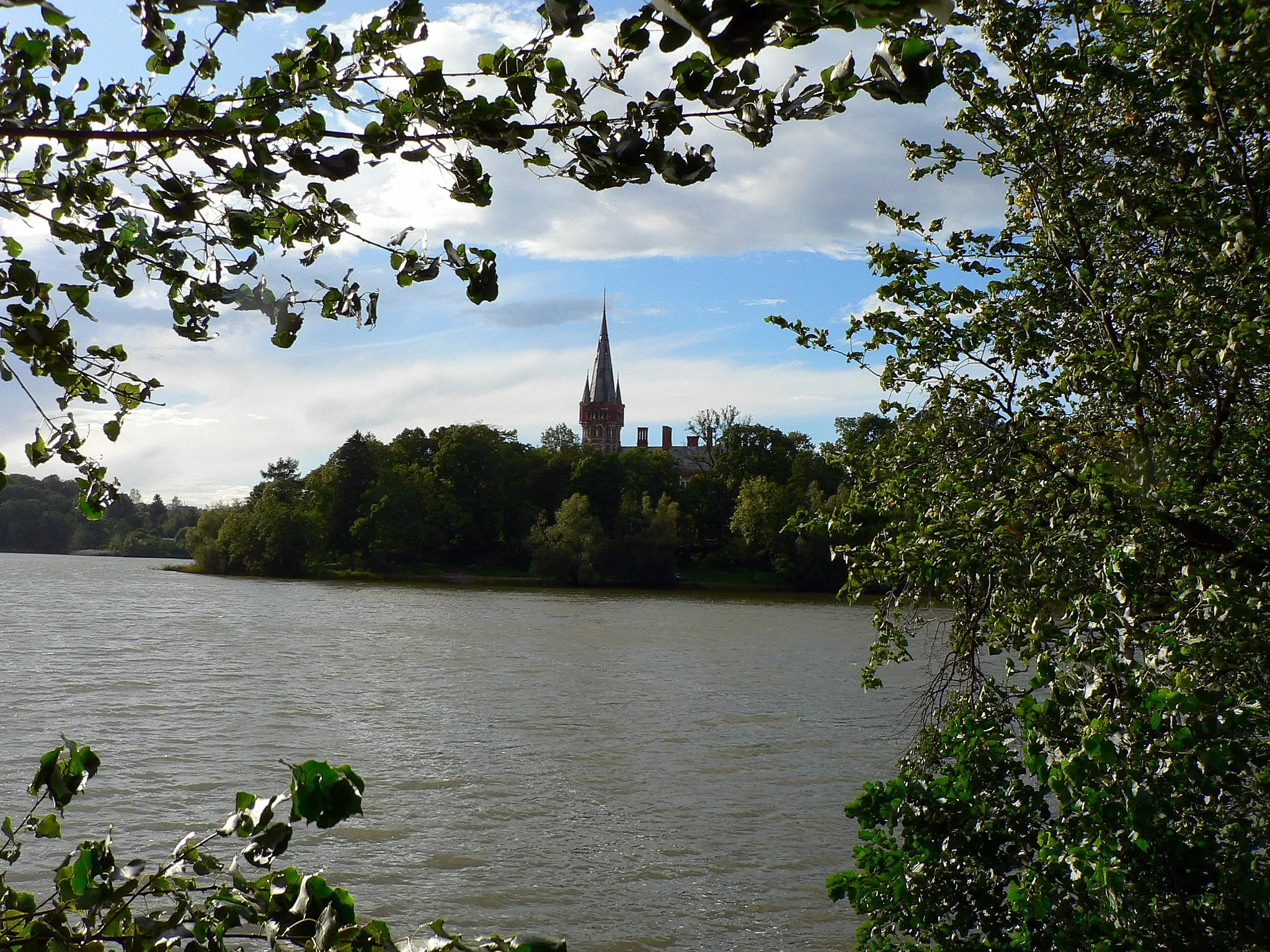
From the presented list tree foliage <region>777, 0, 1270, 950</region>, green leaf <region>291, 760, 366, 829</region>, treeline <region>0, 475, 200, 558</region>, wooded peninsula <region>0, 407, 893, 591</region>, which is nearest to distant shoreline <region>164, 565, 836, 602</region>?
wooded peninsula <region>0, 407, 893, 591</region>

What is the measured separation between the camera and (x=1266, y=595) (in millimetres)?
3982

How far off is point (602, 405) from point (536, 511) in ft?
211

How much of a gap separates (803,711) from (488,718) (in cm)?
575

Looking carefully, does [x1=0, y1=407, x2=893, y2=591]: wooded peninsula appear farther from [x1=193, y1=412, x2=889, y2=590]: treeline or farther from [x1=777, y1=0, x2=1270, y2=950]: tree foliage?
[x1=777, y1=0, x2=1270, y2=950]: tree foliage

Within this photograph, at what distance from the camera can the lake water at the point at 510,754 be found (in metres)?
9.82

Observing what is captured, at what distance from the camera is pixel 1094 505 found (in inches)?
169

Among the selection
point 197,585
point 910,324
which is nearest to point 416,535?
point 197,585

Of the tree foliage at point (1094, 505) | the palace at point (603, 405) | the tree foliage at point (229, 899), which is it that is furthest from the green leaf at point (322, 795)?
the palace at point (603, 405)

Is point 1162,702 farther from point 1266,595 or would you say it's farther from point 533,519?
point 533,519

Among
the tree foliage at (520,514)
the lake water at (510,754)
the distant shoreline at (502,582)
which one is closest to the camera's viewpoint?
the lake water at (510,754)

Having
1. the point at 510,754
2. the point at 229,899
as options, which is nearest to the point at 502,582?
the point at 510,754

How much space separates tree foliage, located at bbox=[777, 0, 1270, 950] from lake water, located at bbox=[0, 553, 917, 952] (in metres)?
4.34

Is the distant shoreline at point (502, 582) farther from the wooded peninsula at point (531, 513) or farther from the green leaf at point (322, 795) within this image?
the green leaf at point (322, 795)

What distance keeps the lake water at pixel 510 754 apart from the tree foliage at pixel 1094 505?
4.34 metres
